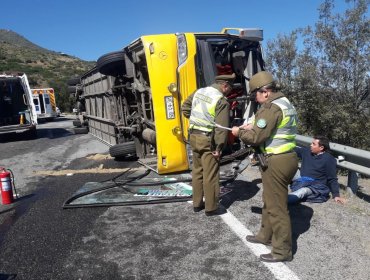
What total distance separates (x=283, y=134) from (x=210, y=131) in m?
1.34

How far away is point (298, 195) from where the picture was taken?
15.6 feet

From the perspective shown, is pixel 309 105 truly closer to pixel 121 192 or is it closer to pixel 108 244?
pixel 121 192

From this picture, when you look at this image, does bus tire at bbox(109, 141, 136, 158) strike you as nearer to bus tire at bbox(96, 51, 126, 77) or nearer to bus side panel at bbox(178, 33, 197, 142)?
bus tire at bbox(96, 51, 126, 77)

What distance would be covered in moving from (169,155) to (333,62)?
10.1 metres

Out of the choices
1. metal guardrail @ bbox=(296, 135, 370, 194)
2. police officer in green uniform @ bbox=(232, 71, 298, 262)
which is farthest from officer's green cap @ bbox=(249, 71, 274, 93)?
metal guardrail @ bbox=(296, 135, 370, 194)

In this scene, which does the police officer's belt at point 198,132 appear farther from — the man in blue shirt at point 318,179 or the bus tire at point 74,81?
the bus tire at point 74,81

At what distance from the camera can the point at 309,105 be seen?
1326 cm

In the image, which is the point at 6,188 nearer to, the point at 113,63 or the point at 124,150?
the point at 124,150

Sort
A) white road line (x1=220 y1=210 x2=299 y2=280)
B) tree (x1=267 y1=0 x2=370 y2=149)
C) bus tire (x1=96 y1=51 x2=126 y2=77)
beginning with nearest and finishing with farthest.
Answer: white road line (x1=220 y1=210 x2=299 y2=280), bus tire (x1=96 y1=51 x2=126 y2=77), tree (x1=267 y1=0 x2=370 y2=149)

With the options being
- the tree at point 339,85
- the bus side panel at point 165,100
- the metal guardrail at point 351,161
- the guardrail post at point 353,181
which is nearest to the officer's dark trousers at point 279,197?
the metal guardrail at point 351,161

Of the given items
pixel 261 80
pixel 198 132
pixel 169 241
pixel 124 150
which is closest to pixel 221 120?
pixel 198 132

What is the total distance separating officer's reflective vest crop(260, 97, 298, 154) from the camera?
Answer: 3.29 meters

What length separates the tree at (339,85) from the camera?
12.6m

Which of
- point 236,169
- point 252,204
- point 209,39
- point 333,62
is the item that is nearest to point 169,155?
point 236,169
